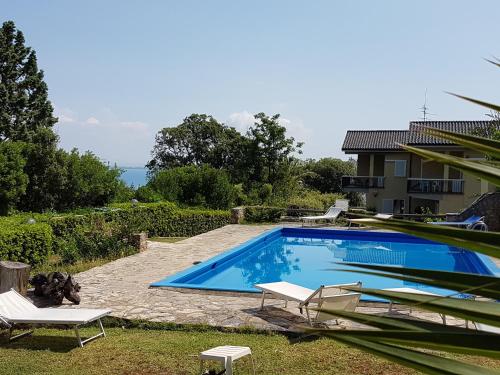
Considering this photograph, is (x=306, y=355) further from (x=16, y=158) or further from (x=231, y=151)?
(x=231, y=151)


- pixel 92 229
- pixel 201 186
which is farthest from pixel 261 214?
pixel 92 229

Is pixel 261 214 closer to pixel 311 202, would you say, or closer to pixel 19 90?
pixel 311 202

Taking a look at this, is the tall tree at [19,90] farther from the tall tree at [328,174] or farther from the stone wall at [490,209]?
the stone wall at [490,209]

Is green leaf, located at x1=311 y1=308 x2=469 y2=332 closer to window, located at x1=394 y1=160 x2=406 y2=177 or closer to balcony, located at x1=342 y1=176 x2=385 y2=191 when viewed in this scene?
balcony, located at x1=342 y1=176 x2=385 y2=191

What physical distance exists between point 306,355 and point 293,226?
1410cm

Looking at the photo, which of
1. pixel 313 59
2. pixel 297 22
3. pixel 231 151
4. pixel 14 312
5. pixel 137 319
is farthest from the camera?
pixel 231 151

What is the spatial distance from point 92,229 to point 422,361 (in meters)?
14.4

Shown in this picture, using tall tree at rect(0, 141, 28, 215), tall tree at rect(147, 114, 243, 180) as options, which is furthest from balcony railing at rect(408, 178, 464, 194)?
tall tree at rect(147, 114, 243, 180)

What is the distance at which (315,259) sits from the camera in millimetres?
15516

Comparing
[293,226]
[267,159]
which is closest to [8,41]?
[267,159]

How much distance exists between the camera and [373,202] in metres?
29.6

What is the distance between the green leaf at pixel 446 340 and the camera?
2.33 feet

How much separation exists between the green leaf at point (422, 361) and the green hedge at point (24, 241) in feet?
35.9

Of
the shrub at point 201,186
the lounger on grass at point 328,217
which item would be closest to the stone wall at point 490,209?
the lounger on grass at point 328,217
